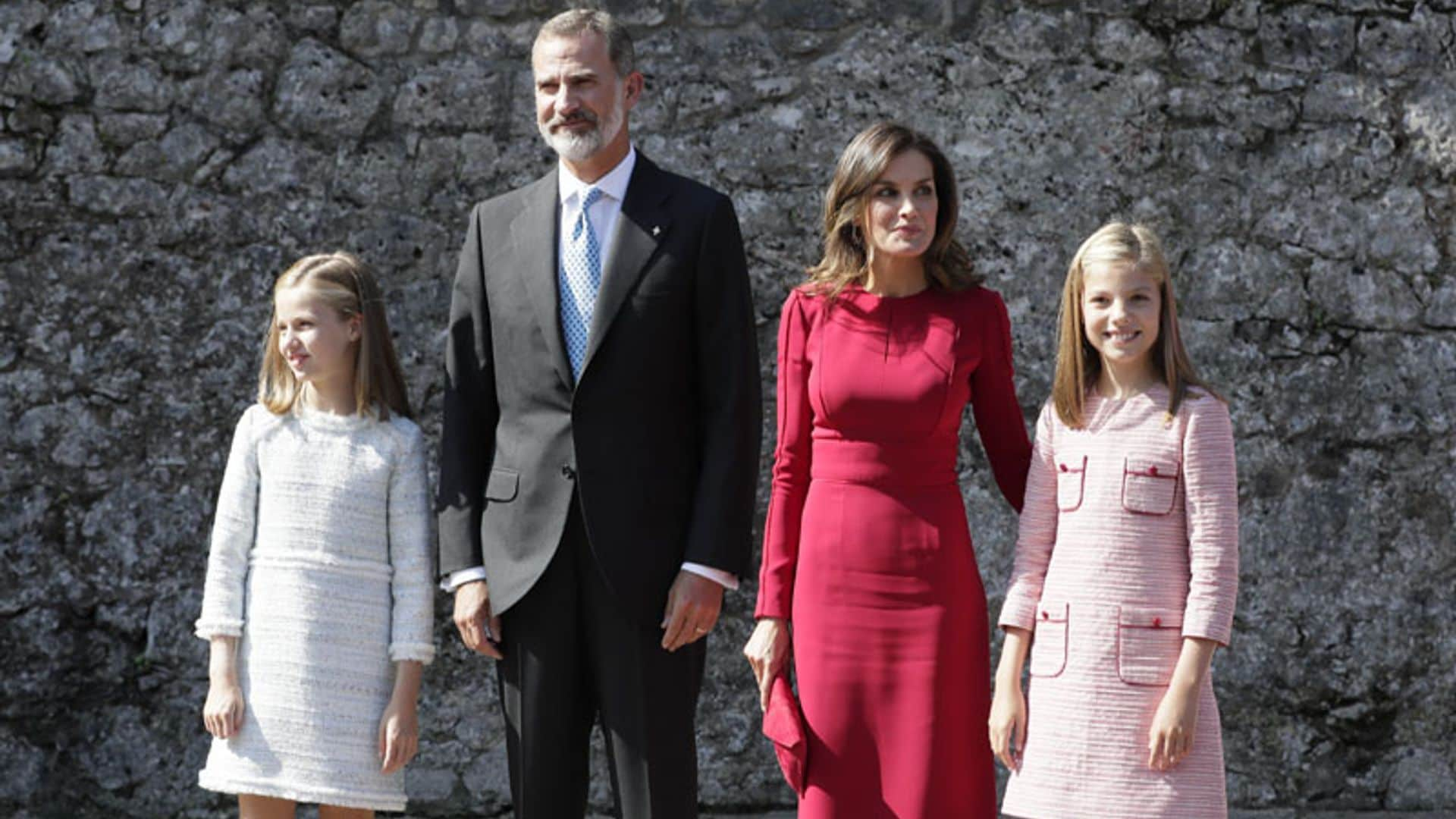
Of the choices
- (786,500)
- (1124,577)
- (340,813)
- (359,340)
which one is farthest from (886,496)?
(340,813)

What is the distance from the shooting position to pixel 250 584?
3.17 metres

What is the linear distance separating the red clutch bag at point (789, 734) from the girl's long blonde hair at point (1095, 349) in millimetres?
717

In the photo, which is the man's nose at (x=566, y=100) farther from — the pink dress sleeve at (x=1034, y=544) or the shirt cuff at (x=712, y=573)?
the pink dress sleeve at (x=1034, y=544)

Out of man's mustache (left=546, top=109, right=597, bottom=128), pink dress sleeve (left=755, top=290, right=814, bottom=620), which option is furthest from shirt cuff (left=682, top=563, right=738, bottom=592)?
man's mustache (left=546, top=109, right=597, bottom=128)

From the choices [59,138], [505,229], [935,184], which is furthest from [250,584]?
[59,138]

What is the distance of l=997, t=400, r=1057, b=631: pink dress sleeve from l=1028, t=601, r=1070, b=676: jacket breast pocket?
0.12 ft

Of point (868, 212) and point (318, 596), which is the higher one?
point (868, 212)

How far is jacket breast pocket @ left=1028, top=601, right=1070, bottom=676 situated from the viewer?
2.88m

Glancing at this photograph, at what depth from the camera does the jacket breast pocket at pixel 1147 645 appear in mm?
2824

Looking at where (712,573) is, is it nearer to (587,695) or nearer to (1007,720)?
(587,695)

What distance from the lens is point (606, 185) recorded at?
10.1 ft

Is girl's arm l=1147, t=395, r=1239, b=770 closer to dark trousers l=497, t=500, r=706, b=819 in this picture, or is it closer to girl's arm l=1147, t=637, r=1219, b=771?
girl's arm l=1147, t=637, r=1219, b=771

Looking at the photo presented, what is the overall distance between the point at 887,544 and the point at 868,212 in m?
0.63

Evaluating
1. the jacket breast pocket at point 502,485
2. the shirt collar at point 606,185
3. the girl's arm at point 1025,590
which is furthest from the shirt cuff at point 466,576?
the girl's arm at point 1025,590
